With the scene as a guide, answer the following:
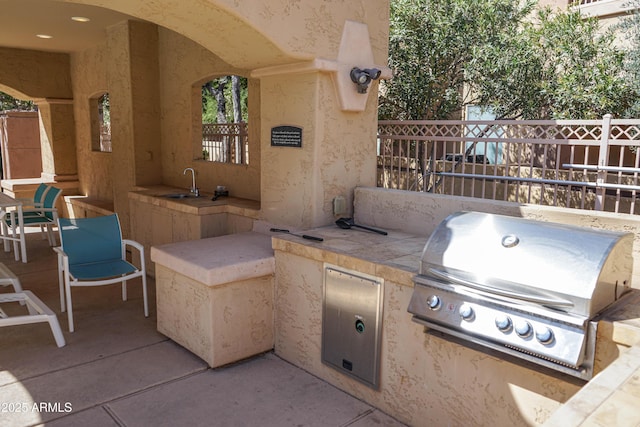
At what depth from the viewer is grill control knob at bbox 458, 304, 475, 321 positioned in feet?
8.13

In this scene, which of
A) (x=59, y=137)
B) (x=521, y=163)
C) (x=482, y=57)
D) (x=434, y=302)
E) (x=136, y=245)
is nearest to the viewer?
(x=434, y=302)

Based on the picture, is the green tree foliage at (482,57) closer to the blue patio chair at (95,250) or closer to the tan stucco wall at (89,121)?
the tan stucco wall at (89,121)

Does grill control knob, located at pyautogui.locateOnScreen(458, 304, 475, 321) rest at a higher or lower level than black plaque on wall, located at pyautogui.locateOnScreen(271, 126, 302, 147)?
lower

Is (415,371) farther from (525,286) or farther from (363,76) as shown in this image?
(363,76)

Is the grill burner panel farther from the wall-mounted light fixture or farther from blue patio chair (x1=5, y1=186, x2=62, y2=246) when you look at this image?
blue patio chair (x1=5, y1=186, x2=62, y2=246)

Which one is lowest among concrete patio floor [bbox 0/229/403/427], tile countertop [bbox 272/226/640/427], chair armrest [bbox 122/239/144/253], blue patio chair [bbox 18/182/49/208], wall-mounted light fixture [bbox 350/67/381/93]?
concrete patio floor [bbox 0/229/403/427]

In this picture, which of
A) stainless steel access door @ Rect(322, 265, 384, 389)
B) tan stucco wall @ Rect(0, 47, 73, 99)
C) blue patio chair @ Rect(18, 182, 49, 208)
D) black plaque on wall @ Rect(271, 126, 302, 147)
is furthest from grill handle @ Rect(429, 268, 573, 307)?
tan stucco wall @ Rect(0, 47, 73, 99)

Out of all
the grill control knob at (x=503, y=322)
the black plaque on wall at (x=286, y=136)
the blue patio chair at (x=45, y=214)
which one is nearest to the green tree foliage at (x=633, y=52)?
the black plaque on wall at (x=286, y=136)

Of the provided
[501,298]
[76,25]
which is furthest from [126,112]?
[501,298]

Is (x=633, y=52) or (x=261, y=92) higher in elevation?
(x=633, y=52)

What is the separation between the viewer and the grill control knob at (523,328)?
7.41 feet

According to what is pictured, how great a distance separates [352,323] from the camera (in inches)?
132

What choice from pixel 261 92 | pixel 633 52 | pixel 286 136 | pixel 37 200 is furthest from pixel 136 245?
pixel 633 52

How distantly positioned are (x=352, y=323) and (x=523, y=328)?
1.30m
